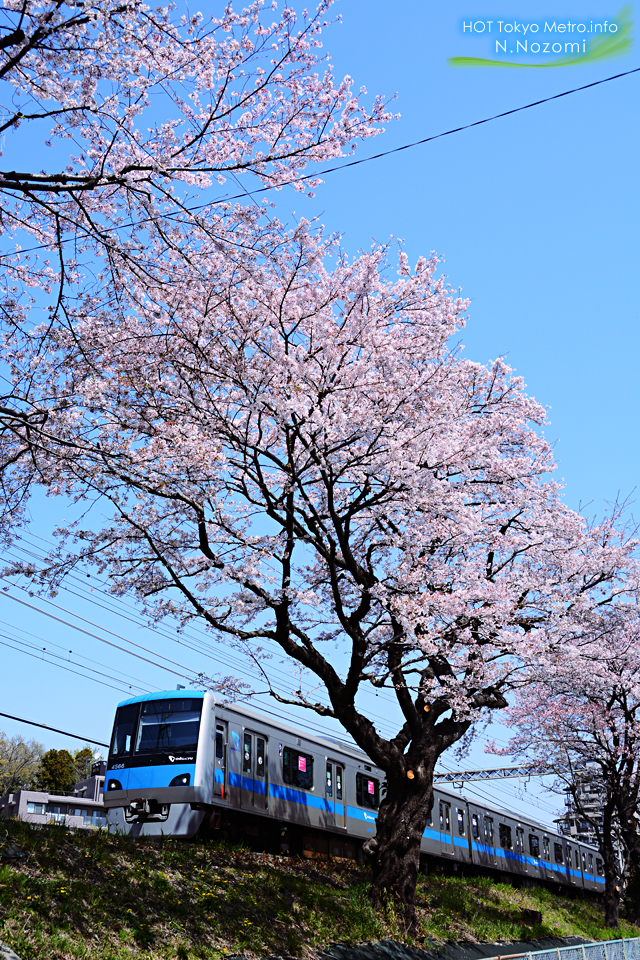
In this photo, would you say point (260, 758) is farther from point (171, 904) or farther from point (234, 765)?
point (171, 904)

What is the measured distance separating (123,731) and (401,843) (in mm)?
5630

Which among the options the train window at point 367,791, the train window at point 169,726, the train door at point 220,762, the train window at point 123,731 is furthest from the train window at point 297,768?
the train window at point 123,731

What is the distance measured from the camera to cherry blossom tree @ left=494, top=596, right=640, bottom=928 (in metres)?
18.3

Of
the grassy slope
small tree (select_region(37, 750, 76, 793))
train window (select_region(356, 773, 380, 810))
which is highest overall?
small tree (select_region(37, 750, 76, 793))

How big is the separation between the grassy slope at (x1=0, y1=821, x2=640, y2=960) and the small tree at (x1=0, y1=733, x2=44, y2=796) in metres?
38.7

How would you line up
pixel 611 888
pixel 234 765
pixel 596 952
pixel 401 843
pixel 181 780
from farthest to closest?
1. pixel 611 888
2. pixel 234 765
3. pixel 181 780
4. pixel 401 843
5. pixel 596 952

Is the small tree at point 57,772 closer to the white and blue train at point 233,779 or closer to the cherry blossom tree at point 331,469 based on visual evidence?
the white and blue train at point 233,779

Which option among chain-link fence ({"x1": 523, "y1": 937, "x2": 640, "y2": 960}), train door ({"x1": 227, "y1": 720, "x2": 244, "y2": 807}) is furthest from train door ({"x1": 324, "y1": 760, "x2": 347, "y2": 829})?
chain-link fence ({"x1": 523, "y1": 937, "x2": 640, "y2": 960})

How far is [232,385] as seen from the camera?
984cm

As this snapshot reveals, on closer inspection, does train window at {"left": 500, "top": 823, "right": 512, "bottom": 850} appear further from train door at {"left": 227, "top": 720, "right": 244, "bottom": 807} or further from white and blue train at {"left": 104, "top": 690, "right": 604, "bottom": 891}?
train door at {"left": 227, "top": 720, "right": 244, "bottom": 807}

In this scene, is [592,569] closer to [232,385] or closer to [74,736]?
[232,385]

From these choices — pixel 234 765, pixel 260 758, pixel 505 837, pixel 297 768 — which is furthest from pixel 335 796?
pixel 505 837

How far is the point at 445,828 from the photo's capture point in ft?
74.6

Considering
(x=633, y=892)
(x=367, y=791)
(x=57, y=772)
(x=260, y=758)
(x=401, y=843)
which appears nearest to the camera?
(x=401, y=843)
